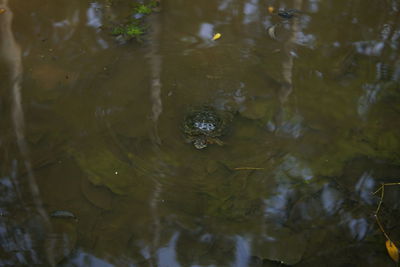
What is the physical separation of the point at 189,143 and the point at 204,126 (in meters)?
0.20

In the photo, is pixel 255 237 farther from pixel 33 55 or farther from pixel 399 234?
pixel 33 55

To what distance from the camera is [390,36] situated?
423 centimetres

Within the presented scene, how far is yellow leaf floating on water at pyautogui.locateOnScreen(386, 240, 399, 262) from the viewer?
257 cm

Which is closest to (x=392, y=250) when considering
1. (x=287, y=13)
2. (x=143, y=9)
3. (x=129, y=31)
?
(x=287, y=13)

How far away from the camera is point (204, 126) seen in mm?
3178

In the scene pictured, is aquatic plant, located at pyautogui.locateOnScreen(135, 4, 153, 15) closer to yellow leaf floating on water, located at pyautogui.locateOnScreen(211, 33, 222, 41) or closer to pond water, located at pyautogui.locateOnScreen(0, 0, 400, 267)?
→ pond water, located at pyautogui.locateOnScreen(0, 0, 400, 267)

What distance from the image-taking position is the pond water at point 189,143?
2684 millimetres

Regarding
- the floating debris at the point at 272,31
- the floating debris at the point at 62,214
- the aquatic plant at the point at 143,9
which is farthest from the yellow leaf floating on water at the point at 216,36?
the floating debris at the point at 62,214

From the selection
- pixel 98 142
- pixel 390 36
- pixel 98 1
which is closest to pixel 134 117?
pixel 98 142

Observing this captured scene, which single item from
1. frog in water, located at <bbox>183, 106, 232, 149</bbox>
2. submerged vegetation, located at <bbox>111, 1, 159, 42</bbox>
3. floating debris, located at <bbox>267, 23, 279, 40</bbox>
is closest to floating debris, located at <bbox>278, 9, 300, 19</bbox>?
floating debris, located at <bbox>267, 23, 279, 40</bbox>

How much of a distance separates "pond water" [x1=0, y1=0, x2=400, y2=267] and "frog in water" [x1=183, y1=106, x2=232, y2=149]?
5 centimetres

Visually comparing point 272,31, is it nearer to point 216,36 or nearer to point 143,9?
point 216,36

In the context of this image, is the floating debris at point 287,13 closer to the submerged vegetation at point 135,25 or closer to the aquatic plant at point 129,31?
the submerged vegetation at point 135,25

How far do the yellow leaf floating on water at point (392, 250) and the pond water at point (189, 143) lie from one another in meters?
0.04
